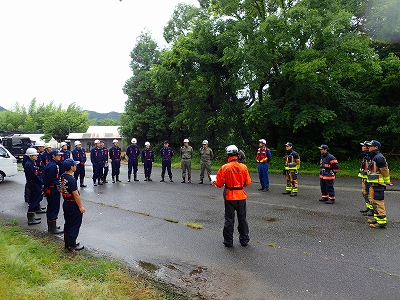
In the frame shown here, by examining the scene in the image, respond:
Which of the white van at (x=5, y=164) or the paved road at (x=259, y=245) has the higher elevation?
the white van at (x=5, y=164)

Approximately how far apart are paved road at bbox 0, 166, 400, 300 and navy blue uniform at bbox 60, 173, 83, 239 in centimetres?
51

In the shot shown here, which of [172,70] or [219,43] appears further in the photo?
[172,70]

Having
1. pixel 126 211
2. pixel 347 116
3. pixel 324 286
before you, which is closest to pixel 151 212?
pixel 126 211

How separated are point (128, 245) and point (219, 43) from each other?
15.9 m

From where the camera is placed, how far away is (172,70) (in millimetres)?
20734

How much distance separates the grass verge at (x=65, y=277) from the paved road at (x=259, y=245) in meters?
0.41

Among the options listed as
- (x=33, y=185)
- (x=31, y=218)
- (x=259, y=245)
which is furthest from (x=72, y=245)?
(x=259, y=245)

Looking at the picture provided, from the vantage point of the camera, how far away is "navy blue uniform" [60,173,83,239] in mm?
5375

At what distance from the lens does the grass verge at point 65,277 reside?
3.81 metres

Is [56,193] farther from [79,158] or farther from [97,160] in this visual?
[97,160]

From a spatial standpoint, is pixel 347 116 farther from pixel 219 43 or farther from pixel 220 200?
pixel 220 200

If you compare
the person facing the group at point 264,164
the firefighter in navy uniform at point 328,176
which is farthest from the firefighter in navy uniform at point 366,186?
the person facing the group at point 264,164

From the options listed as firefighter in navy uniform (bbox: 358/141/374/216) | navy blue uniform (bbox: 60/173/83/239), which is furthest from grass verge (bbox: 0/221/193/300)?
firefighter in navy uniform (bbox: 358/141/374/216)

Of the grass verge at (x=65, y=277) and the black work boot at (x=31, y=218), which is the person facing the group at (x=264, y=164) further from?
the black work boot at (x=31, y=218)
